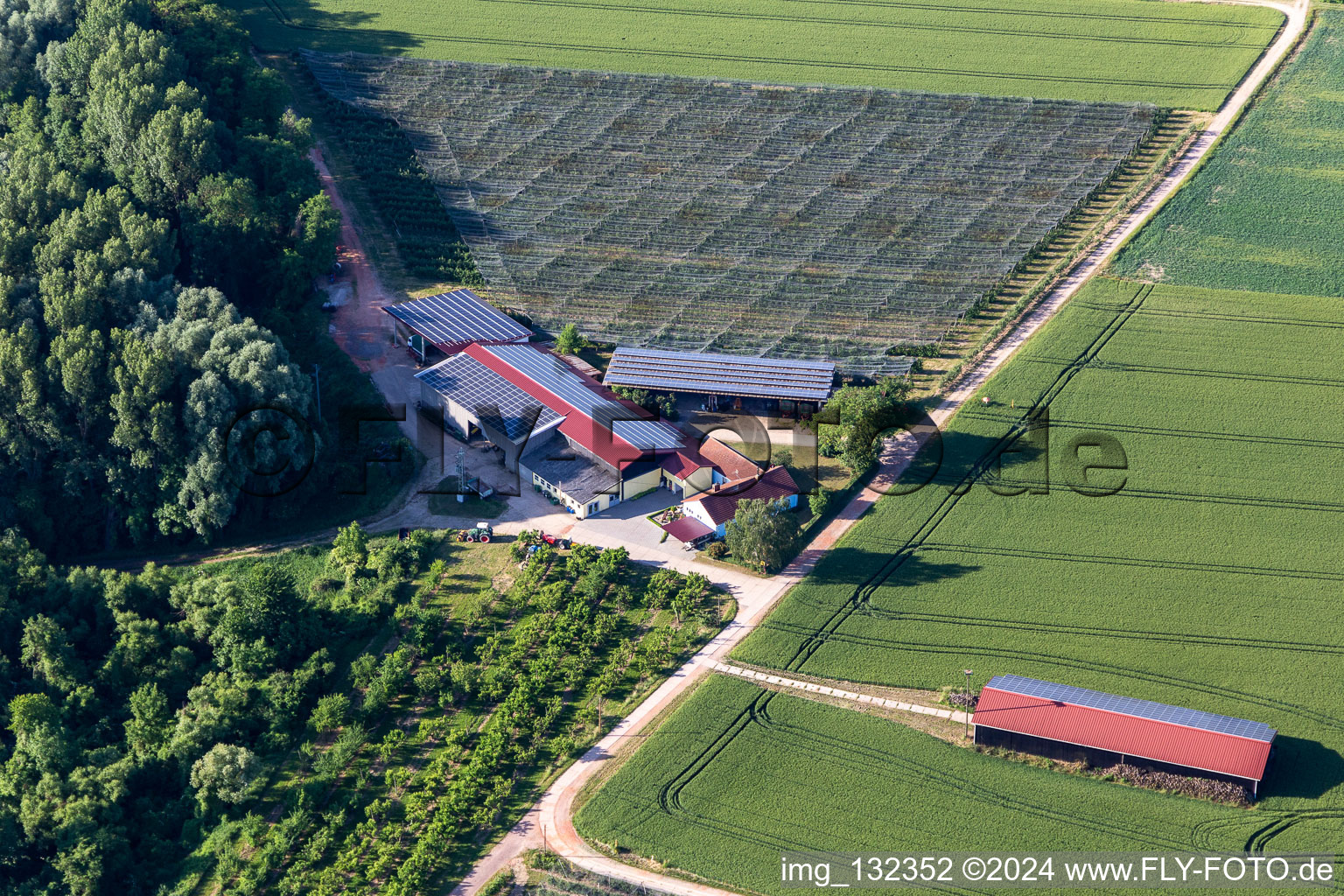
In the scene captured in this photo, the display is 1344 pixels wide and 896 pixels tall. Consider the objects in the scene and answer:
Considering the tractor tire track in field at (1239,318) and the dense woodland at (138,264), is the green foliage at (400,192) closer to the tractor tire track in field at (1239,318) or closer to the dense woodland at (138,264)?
the dense woodland at (138,264)

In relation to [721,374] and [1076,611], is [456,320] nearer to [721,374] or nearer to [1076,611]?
[721,374]

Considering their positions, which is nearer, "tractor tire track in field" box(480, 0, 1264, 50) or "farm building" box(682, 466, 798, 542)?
"farm building" box(682, 466, 798, 542)

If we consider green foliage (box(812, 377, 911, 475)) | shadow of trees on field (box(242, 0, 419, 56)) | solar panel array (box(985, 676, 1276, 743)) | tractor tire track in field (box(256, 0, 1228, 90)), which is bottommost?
solar panel array (box(985, 676, 1276, 743))

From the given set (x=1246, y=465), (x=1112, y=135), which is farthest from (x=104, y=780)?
(x=1112, y=135)

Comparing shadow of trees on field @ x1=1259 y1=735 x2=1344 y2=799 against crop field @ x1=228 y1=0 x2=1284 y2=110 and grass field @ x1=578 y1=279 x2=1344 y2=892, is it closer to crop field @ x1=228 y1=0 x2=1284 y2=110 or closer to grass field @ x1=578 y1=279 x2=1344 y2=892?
grass field @ x1=578 y1=279 x2=1344 y2=892

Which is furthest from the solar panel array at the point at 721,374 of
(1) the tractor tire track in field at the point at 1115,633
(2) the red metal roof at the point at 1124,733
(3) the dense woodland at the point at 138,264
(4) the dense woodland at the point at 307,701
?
(2) the red metal roof at the point at 1124,733

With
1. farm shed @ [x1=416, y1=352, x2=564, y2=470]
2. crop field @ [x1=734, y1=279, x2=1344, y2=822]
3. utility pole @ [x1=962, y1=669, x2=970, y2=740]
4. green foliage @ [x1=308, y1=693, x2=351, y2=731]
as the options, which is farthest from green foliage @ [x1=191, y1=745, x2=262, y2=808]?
utility pole @ [x1=962, y1=669, x2=970, y2=740]

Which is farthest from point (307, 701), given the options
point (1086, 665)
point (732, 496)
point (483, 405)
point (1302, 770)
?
point (1302, 770)
